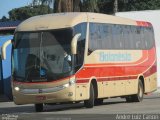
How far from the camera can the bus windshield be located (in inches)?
910

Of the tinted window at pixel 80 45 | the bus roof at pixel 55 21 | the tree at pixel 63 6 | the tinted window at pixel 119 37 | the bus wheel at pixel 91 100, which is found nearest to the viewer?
the tinted window at pixel 80 45

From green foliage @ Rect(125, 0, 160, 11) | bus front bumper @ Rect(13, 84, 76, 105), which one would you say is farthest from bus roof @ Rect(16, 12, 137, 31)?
green foliage @ Rect(125, 0, 160, 11)

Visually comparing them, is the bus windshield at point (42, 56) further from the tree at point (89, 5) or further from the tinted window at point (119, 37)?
the tree at point (89, 5)

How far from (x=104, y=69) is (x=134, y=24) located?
5.07 m

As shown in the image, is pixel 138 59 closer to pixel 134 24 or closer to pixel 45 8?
pixel 134 24

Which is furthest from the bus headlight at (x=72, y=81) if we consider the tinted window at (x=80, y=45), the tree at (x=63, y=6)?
the tree at (x=63, y=6)

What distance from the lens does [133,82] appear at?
29016mm

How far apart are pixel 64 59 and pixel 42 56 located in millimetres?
885

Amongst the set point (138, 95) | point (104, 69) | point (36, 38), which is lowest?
point (138, 95)

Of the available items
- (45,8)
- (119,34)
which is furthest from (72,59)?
(45,8)

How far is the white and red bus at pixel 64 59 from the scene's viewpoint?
909 inches

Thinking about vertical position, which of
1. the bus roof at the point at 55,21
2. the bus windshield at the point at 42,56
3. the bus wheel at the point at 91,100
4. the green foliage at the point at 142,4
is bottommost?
the green foliage at the point at 142,4

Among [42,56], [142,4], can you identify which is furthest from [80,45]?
[142,4]

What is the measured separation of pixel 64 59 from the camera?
2311 centimetres
